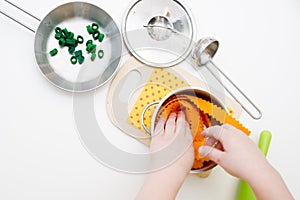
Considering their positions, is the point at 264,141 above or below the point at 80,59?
below

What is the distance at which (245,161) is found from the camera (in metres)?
0.68

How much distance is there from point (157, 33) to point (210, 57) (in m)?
0.12

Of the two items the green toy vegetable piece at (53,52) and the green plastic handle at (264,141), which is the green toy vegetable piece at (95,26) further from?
the green plastic handle at (264,141)

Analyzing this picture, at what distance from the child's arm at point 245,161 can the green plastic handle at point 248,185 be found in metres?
0.07

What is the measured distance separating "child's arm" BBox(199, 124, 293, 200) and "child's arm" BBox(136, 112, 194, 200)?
45 millimetres

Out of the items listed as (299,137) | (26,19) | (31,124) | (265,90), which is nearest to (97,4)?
(26,19)

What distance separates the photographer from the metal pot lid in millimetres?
806

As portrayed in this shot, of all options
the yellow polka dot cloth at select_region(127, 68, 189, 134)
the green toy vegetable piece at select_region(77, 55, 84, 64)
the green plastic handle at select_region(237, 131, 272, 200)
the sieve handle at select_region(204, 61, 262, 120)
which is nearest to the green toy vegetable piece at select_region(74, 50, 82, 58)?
the green toy vegetable piece at select_region(77, 55, 84, 64)

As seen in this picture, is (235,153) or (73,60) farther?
(73,60)

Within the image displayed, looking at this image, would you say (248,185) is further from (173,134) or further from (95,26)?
(95,26)

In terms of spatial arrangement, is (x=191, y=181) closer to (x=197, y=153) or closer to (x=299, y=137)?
(x=197, y=153)

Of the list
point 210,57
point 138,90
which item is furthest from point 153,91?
point 210,57

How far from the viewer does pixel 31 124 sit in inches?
30.5

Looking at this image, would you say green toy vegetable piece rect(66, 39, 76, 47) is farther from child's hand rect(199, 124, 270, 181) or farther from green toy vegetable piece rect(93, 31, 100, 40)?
child's hand rect(199, 124, 270, 181)
